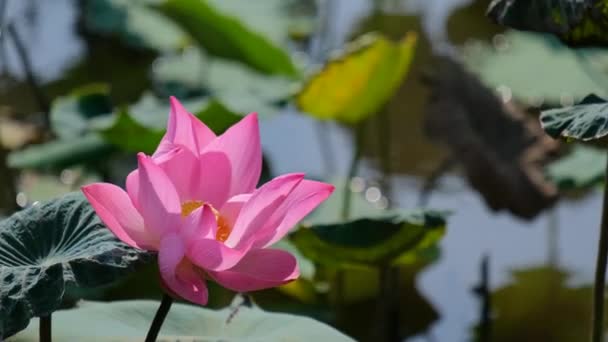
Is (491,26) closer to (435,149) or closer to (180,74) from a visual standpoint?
(435,149)

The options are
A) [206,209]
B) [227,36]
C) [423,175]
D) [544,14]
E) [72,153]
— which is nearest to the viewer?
[206,209]

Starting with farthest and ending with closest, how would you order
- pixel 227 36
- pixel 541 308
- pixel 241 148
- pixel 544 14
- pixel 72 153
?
pixel 227 36
pixel 541 308
pixel 72 153
pixel 544 14
pixel 241 148

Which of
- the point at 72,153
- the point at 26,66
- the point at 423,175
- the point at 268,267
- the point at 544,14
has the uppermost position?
the point at 544,14

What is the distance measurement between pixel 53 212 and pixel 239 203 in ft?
0.50

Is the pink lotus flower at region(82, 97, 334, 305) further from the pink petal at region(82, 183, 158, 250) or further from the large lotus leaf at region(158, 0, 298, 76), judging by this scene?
the large lotus leaf at region(158, 0, 298, 76)

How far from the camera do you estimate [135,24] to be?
2.79 metres

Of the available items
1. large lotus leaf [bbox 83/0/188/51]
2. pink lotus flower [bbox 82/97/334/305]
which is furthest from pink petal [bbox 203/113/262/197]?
large lotus leaf [bbox 83/0/188/51]

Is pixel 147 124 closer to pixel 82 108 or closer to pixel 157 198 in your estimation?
pixel 82 108

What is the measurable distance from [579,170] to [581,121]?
36.4 inches

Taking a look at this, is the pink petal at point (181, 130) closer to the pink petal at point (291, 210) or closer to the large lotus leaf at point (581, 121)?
the pink petal at point (291, 210)

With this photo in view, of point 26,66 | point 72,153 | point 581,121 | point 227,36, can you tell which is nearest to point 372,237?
point 581,121

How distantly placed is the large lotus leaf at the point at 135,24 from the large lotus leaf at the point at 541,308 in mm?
1071

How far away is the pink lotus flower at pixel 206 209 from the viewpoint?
83 cm

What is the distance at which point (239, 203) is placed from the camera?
891 millimetres
